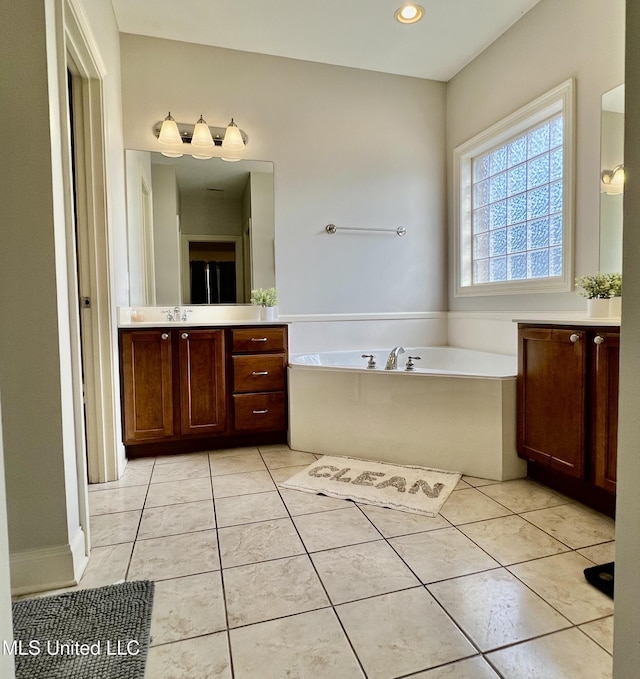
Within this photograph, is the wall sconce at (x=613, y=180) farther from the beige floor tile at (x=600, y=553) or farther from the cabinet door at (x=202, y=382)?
the cabinet door at (x=202, y=382)

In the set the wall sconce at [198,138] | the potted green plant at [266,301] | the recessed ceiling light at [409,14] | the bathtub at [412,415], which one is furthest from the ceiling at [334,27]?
the bathtub at [412,415]

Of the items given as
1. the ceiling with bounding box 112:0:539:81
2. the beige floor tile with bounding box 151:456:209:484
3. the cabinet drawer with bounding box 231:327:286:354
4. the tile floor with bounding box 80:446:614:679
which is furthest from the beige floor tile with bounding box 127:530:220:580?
the ceiling with bounding box 112:0:539:81

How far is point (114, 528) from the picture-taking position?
173cm

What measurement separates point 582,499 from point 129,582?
74.1 inches

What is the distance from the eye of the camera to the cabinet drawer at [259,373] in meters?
2.64

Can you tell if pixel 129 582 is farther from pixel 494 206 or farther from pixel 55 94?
pixel 494 206

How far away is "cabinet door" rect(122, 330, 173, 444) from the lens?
2.44m

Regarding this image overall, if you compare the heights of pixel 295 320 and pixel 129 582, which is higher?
pixel 295 320

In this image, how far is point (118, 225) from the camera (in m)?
2.51

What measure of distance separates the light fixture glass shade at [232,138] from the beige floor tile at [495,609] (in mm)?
2869

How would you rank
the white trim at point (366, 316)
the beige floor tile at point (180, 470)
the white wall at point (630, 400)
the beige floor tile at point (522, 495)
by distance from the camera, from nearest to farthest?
the white wall at point (630, 400) → the beige floor tile at point (522, 495) → the beige floor tile at point (180, 470) → the white trim at point (366, 316)

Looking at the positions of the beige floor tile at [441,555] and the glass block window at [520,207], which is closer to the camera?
the beige floor tile at [441,555]

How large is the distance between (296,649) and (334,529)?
0.61 m

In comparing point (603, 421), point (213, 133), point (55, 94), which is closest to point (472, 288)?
point (603, 421)
